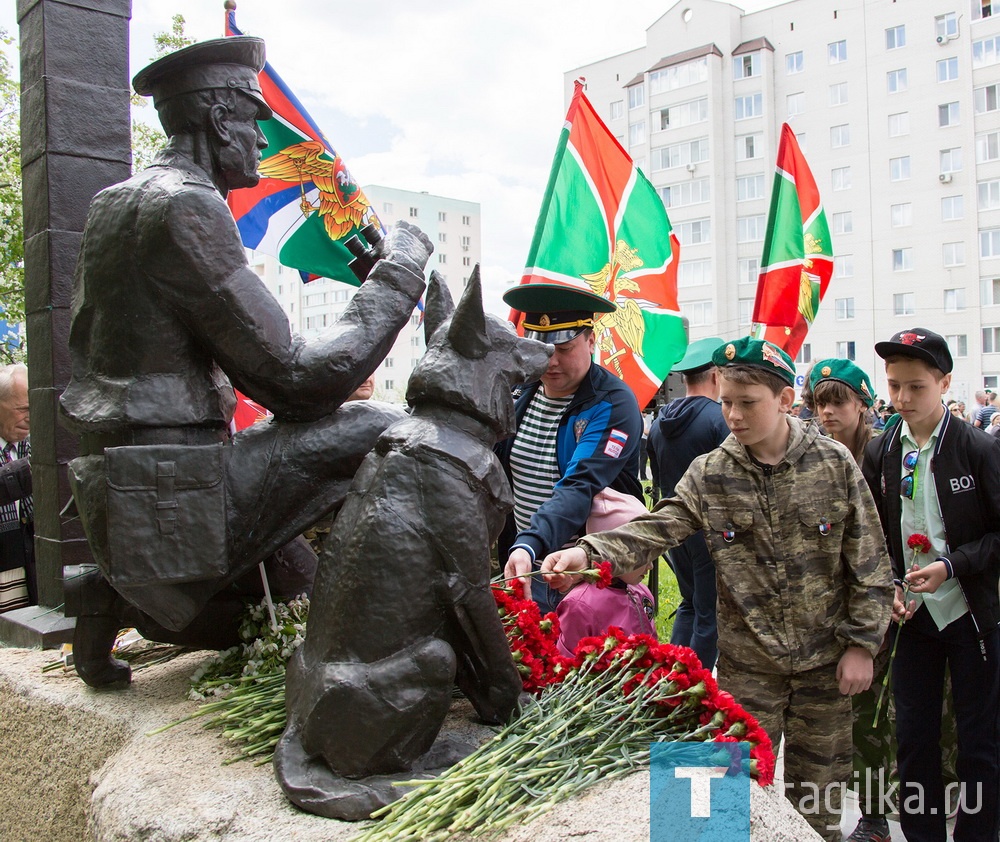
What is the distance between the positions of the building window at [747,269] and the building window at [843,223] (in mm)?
3613

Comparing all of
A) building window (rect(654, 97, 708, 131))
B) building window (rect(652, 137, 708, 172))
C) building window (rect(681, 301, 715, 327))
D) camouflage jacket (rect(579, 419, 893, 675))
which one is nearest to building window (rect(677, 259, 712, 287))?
building window (rect(681, 301, 715, 327))

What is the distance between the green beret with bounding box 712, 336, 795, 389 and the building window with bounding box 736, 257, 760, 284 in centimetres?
3702

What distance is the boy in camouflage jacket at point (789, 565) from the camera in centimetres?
316

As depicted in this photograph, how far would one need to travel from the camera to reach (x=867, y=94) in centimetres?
3616

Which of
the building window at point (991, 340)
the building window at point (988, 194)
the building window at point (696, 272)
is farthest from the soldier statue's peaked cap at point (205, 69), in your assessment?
the building window at point (696, 272)

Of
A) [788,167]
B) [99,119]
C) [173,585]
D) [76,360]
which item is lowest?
[173,585]

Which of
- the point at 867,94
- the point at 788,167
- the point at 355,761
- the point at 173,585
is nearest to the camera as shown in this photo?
the point at 355,761

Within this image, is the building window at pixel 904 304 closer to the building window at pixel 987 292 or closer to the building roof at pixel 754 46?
the building window at pixel 987 292

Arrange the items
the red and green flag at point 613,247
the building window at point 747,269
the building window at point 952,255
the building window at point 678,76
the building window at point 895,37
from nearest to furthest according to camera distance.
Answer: the red and green flag at point 613,247
the building window at point 952,255
the building window at point 895,37
the building window at point 747,269
the building window at point 678,76

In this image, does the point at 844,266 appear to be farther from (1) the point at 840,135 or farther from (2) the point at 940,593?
(2) the point at 940,593

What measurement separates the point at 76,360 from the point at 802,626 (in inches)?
110

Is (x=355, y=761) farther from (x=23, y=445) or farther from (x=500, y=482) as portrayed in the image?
(x=23, y=445)

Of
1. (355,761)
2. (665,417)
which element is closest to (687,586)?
(665,417)

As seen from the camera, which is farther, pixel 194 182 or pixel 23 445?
pixel 23 445
